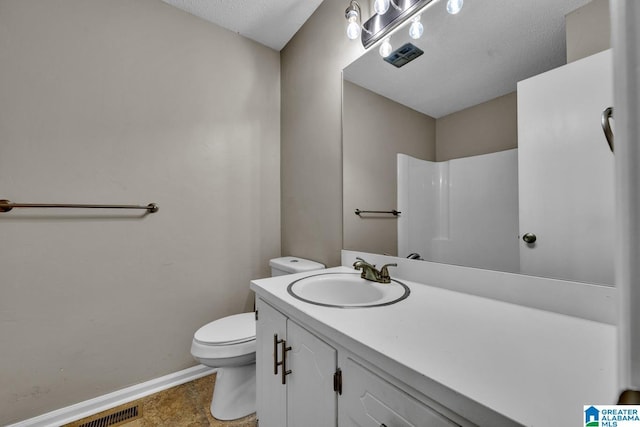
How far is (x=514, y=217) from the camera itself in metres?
0.80

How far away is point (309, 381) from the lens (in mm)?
723

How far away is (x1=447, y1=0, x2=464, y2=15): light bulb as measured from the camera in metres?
0.91

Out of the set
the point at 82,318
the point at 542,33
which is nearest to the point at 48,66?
the point at 82,318

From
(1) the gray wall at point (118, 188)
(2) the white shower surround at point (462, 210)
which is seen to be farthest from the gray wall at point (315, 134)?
(2) the white shower surround at point (462, 210)

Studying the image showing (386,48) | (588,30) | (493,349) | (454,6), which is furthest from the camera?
(386,48)

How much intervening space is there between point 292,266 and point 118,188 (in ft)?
3.38

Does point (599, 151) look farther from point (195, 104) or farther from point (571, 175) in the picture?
point (195, 104)

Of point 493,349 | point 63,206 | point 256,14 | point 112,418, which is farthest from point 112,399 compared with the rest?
point 256,14

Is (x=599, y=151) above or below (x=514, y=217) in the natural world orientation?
above

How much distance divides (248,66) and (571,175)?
6.16 feet

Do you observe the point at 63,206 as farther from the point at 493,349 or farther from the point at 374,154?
the point at 493,349

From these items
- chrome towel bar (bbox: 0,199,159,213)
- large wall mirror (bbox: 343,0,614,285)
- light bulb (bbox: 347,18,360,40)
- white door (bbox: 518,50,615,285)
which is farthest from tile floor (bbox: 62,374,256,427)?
light bulb (bbox: 347,18,360,40)

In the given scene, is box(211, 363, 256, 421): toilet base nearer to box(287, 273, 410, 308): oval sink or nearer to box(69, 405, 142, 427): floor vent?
box(69, 405, 142, 427): floor vent

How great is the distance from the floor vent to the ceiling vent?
2.10m
